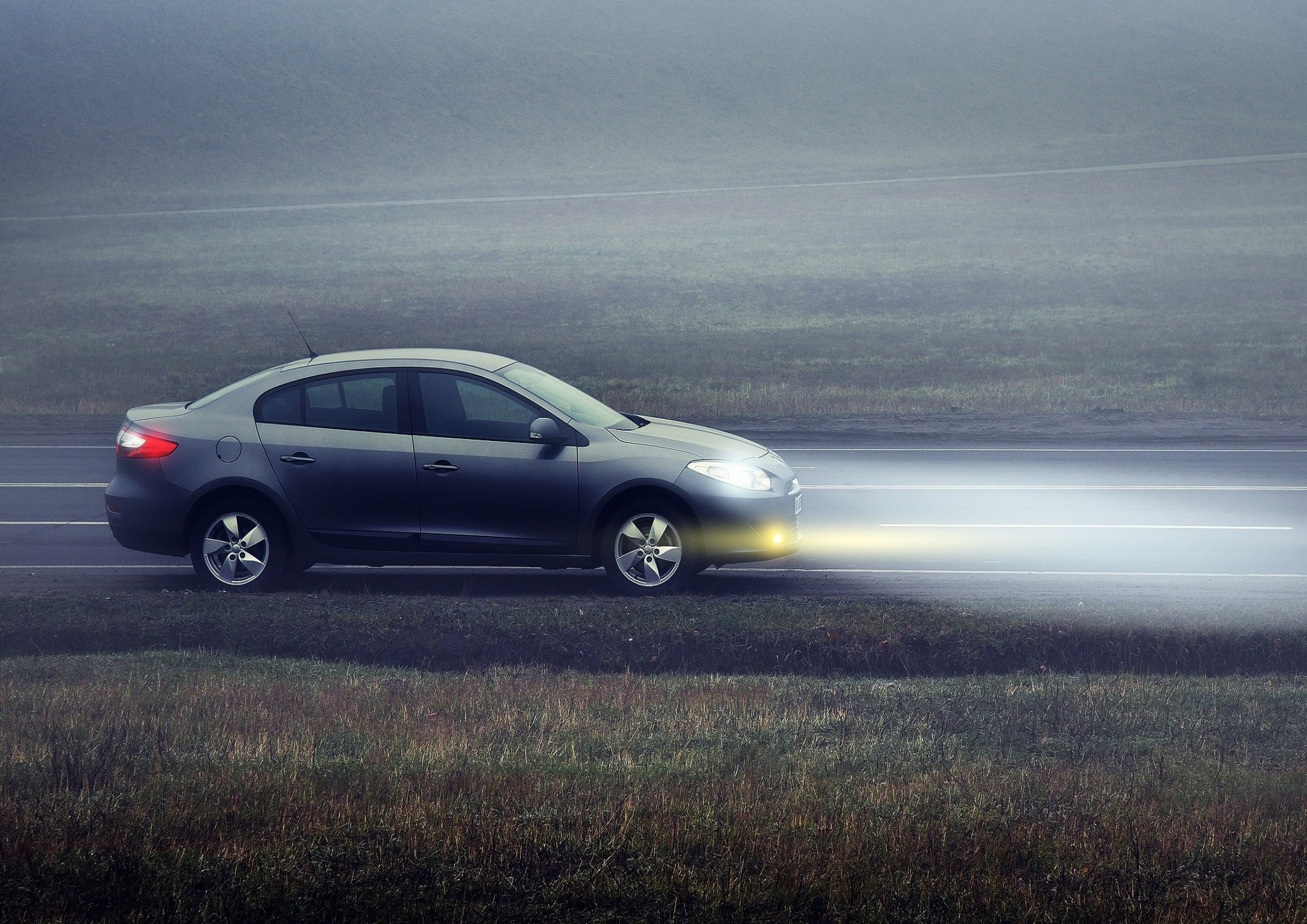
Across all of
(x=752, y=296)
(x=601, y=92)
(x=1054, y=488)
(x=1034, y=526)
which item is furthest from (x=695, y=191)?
(x=1034, y=526)

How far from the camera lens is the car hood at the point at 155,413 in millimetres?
9864

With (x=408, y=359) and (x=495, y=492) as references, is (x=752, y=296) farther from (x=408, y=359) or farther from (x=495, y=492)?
(x=495, y=492)

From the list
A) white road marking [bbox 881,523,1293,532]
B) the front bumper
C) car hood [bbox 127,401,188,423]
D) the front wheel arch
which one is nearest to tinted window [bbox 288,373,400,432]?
car hood [bbox 127,401,188,423]

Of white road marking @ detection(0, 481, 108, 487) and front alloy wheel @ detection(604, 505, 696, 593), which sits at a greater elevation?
white road marking @ detection(0, 481, 108, 487)

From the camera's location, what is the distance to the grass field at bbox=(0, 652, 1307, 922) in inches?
179

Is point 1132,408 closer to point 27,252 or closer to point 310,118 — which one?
point 27,252

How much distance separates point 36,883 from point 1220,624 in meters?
7.04

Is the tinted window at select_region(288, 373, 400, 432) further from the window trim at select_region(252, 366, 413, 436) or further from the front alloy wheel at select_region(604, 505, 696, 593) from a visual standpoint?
the front alloy wheel at select_region(604, 505, 696, 593)

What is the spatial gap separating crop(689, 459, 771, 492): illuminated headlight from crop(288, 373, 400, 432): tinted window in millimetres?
2126

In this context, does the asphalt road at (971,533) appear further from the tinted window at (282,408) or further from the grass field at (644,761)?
the tinted window at (282,408)

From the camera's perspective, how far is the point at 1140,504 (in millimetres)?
13531

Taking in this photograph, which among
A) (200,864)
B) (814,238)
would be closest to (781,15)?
(814,238)

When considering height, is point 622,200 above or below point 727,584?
above

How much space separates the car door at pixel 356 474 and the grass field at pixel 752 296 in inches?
460
